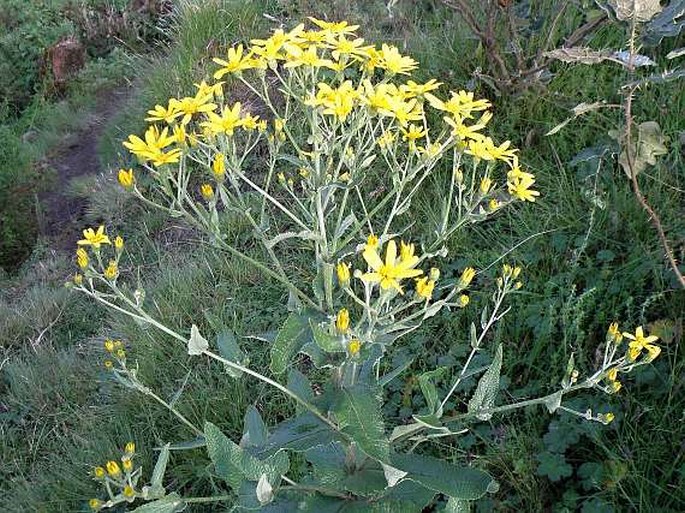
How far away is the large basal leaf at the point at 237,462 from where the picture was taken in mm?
1420

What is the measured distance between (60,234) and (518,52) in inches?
123

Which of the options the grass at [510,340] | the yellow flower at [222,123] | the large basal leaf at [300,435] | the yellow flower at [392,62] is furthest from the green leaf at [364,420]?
the yellow flower at [392,62]

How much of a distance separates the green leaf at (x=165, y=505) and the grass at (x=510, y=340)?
292mm

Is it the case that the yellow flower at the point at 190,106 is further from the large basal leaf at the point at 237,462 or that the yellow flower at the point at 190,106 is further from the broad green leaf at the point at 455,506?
the broad green leaf at the point at 455,506

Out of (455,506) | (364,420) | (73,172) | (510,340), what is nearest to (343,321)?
(364,420)

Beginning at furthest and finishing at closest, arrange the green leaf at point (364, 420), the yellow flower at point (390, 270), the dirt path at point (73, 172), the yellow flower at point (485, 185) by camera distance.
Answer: the dirt path at point (73, 172) → the yellow flower at point (485, 185) → the green leaf at point (364, 420) → the yellow flower at point (390, 270)

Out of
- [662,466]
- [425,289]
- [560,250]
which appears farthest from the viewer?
[560,250]

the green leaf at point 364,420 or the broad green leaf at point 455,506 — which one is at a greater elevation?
the green leaf at point 364,420

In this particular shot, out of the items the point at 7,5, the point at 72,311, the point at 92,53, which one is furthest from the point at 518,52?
the point at 7,5

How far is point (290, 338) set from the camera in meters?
1.51

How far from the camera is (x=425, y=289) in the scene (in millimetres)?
1306

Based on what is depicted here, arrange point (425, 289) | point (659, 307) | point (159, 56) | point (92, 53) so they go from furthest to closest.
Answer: point (92, 53)
point (159, 56)
point (659, 307)
point (425, 289)

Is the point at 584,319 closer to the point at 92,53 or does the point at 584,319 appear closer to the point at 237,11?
the point at 237,11

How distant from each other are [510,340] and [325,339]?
1.18 metres
